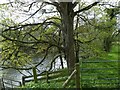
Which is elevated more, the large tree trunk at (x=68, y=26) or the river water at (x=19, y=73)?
the large tree trunk at (x=68, y=26)

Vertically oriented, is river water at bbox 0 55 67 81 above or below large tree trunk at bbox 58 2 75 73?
below

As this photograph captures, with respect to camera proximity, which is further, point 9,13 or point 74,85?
point 9,13

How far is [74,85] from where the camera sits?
297cm

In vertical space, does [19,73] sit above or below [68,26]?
below

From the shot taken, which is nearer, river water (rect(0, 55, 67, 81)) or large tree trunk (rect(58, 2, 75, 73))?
large tree trunk (rect(58, 2, 75, 73))

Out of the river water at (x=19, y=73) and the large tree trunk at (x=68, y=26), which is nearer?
the large tree trunk at (x=68, y=26)

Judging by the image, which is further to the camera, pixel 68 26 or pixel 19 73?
pixel 19 73

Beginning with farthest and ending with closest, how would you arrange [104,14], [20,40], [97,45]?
[97,45] < [104,14] < [20,40]

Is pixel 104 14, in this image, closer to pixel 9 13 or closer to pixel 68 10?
pixel 68 10

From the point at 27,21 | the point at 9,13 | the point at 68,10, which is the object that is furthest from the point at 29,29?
the point at 68,10

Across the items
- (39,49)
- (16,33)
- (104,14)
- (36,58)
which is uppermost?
(104,14)

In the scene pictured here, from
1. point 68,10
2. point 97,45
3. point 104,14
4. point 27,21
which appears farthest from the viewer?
point 97,45

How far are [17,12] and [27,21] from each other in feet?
1.36

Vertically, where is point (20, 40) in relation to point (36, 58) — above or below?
above
